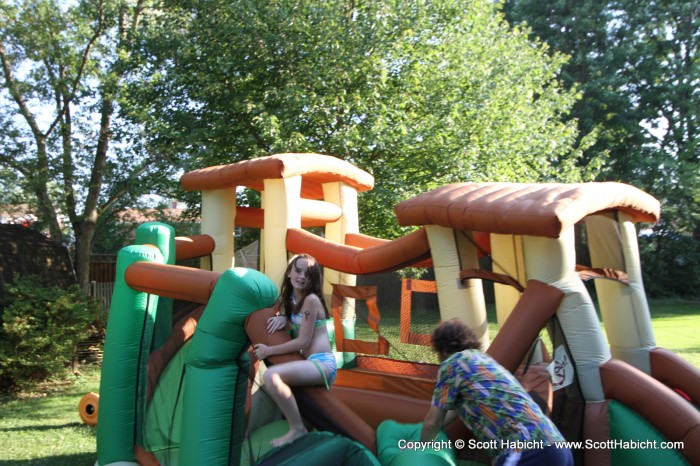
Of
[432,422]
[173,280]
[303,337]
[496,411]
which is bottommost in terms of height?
[432,422]

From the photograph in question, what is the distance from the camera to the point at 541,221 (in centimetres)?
383

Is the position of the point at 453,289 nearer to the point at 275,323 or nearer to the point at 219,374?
the point at 275,323

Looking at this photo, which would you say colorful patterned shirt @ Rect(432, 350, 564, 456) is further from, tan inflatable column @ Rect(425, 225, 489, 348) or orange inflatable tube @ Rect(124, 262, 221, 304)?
orange inflatable tube @ Rect(124, 262, 221, 304)

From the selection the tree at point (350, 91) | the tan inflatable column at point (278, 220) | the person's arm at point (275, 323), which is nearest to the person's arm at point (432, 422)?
the person's arm at point (275, 323)

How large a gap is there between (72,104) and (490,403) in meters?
12.8

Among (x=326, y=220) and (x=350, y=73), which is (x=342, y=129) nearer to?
(x=350, y=73)

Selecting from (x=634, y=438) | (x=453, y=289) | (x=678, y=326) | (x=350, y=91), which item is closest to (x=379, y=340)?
(x=453, y=289)

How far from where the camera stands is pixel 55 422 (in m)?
7.69

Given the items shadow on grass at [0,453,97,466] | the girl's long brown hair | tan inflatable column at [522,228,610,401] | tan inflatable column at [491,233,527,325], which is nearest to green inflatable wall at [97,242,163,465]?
shadow on grass at [0,453,97,466]

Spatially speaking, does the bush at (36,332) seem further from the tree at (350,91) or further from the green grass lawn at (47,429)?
the tree at (350,91)

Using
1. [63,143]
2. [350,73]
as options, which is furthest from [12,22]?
[350,73]

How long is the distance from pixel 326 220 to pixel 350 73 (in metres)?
4.73

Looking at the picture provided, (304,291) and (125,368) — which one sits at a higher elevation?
(304,291)

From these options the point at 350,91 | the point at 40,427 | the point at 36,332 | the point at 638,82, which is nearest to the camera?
the point at 40,427
